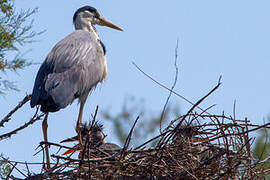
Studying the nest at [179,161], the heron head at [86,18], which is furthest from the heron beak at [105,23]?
the nest at [179,161]

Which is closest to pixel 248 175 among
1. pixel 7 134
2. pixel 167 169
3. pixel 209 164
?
pixel 209 164

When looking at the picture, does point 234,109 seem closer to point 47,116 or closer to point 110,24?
point 47,116

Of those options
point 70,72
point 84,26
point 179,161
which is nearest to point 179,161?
point 179,161

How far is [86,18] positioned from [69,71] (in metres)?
1.64

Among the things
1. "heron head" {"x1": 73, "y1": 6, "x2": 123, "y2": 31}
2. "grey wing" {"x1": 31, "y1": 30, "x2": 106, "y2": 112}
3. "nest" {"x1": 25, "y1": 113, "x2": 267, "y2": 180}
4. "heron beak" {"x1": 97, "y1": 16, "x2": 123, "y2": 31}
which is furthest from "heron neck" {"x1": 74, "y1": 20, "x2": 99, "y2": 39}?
"nest" {"x1": 25, "y1": 113, "x2": 267, "y2": 180}

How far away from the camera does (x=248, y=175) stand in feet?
14.4

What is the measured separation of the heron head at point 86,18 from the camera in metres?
7.65

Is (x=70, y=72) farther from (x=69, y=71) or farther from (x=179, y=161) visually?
(x=179, y=161)

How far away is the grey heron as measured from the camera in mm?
5766

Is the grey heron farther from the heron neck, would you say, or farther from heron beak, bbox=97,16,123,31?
heron beak, bbox=97,16,123,31

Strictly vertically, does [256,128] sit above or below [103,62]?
below

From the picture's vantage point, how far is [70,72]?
248 inches

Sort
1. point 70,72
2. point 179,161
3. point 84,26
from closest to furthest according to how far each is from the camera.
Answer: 1. point 179,161
2. point 70,72
3. point 84,26

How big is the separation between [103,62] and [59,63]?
0.88 meters
